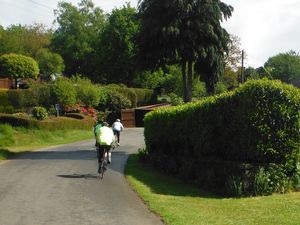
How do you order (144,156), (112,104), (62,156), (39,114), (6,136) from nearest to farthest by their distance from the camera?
(144,156)
(62,156)
(6,136)
(39,114)
(112,104)

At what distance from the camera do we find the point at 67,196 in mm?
15000

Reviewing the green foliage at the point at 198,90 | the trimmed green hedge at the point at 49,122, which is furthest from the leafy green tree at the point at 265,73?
the trimmed green hedge at the point at 49,122

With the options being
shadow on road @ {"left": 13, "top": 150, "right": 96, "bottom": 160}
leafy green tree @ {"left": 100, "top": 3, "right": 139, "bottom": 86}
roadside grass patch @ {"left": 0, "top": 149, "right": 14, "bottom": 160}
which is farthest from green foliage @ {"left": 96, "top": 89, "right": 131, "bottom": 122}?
roadside grass patch @ {"left": 0, "top": 149, "right": 14, "bottom": 160}

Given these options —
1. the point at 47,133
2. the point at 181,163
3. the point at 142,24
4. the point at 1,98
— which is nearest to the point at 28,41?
the point at 1,98

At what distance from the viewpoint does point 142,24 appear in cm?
2908

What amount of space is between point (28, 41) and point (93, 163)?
7407 cm

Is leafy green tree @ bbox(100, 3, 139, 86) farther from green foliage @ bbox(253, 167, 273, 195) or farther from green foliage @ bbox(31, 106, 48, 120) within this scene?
green foliage @ bbox(253, 167, 273, 195)

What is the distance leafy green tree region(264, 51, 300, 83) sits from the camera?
145m

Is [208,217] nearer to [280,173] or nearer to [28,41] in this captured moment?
[280,173]

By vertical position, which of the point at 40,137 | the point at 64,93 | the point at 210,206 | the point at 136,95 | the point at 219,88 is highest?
the point at 136,95

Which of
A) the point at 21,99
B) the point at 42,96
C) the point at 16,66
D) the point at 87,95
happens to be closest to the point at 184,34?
the point at 42,96

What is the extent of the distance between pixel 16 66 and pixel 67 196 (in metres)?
51.9

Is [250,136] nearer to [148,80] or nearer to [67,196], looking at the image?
[67,196]

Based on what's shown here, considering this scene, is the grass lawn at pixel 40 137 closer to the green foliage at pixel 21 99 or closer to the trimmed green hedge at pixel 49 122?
the trimmed green hedge at pixel 49 122
